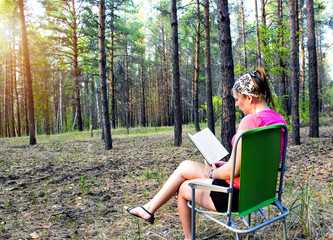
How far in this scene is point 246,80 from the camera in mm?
1938

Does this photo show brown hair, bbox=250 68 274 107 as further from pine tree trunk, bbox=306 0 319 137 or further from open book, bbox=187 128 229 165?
pine tree trunk, bbox=306 0 319 137

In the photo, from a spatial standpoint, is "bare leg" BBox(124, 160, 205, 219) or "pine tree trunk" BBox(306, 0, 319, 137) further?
"pine tree trunk" BBox(306, 0, 319, 137)

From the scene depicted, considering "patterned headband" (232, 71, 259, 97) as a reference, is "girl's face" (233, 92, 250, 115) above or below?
below

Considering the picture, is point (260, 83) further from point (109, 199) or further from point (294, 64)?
point (294, 64)

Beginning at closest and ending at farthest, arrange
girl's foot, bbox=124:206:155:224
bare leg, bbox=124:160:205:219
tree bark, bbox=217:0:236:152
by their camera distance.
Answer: bare leg, bbox=124:160:205:219, girl's foot, bbox=124:206:155:224, tree bark, bbox=217:0:236:152

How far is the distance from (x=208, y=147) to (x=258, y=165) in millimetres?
514

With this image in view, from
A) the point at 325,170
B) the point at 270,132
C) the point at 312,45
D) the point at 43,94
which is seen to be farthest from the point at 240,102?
the point at 43,94

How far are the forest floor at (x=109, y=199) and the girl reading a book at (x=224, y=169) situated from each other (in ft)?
1.13

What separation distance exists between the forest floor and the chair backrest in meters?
0.70

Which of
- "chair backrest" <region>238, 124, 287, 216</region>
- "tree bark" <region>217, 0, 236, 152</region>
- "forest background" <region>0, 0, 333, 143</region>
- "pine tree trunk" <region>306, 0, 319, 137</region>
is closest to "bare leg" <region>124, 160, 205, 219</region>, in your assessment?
"chair backrest" <region>238, 124, 287, 216</region>

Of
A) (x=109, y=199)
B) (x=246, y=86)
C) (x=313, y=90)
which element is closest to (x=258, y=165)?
(x=246, y=86)

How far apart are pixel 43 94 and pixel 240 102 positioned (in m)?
26.2

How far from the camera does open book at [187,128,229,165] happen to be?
2.00 meters

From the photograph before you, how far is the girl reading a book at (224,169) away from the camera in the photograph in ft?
5.83
